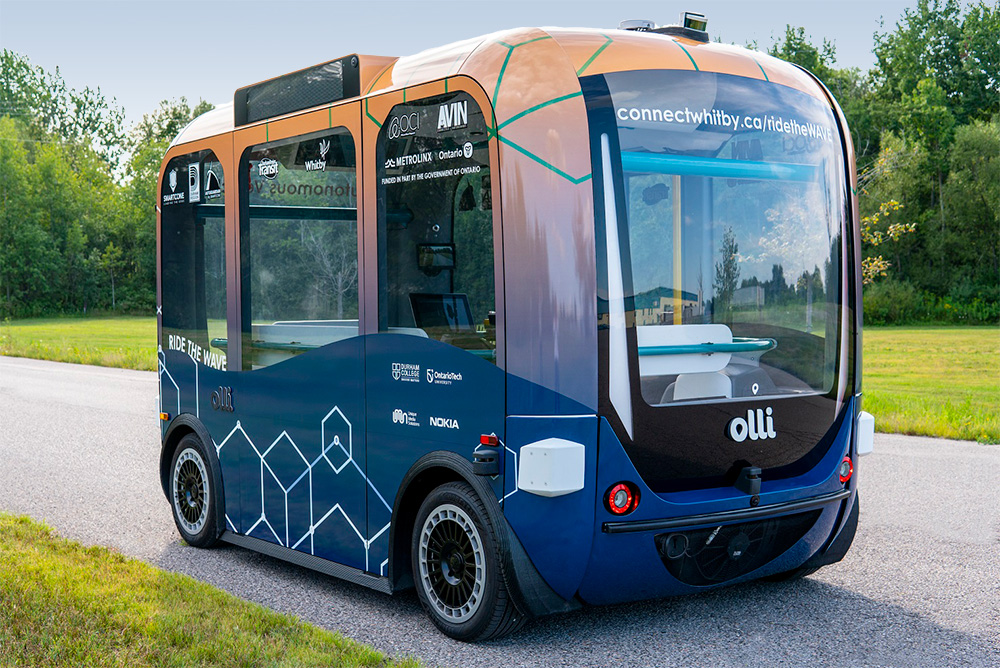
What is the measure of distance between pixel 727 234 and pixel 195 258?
3.74m

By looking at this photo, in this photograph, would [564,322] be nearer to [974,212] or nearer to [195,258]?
[195,258]

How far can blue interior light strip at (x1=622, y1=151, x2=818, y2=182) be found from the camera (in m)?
4.94

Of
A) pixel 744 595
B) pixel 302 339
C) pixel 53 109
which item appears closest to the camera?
pixel 744 595

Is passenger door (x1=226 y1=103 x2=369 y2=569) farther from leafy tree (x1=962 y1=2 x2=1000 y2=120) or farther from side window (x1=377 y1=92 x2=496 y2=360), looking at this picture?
leafy tree (x1=962 y1=2 x2=1000 y2=120)

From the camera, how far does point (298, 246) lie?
6352 millimetres

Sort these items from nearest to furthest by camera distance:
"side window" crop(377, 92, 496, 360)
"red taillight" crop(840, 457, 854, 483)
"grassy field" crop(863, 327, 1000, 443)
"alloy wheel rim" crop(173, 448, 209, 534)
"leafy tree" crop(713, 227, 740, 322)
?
"side window" crop(377, 92, 496, 360), "leafy tree" crop(713, 227, 740, 322), "red taillight" crop(840, 457, 854, 483), "alloy wheel rim" crop(173, 448, 209, 534), "grassy field" crop(863, 327, 1000, 443)

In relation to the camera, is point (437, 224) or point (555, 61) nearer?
point (555, 61)

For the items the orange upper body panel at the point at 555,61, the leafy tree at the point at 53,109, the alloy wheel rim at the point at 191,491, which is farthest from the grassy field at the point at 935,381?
the leafy tree at the point at 53,109

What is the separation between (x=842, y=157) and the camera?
5.65 metres

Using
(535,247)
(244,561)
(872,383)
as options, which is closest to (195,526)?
(244,561)

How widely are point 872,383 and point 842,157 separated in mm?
18422

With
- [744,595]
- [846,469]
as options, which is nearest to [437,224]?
[846,469]

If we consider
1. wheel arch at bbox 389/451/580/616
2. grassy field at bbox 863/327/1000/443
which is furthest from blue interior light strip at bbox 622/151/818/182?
grassy field at bbox 863/327/1000/443

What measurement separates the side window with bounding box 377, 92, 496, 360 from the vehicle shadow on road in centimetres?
140
